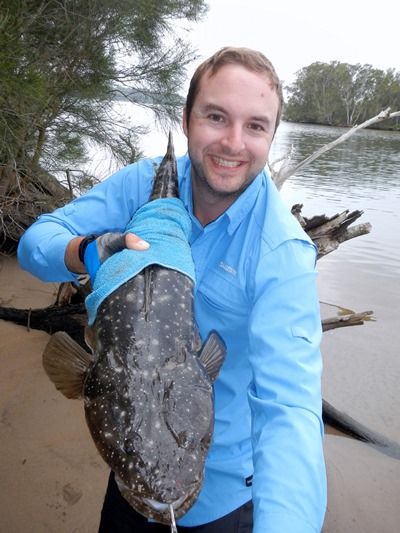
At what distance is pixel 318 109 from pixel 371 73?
12.2 metres

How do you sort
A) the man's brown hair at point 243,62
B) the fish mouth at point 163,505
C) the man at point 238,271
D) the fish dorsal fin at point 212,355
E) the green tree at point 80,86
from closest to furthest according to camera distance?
the fish mouth at point 163,505 < the man at point 238,271 < the fish dorsal fin at point 212,355 < the man's brown hair at point 243,62 < the green tree at point 80,86

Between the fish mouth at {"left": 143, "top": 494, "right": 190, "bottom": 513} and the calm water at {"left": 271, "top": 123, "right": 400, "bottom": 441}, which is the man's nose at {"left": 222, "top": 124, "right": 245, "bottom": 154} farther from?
the calm water at {"left": 271, "top": 123, "right": 400, "bottom": 441}

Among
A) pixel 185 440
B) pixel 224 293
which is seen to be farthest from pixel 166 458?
pixel 224 293

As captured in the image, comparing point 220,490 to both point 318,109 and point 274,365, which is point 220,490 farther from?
point 318,109

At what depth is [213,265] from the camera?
2.21 metres

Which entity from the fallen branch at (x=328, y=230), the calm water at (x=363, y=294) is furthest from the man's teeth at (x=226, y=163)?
the calm water at (x=363, y=294)

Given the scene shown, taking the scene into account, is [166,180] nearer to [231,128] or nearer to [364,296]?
[231,128]

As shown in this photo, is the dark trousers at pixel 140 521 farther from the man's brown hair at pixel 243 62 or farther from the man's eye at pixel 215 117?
the man's brown hair at pixel 243 62

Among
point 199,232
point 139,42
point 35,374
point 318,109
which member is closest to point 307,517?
point 199,232

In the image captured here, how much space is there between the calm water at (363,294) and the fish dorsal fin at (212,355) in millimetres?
4694

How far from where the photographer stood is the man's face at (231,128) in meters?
2.15

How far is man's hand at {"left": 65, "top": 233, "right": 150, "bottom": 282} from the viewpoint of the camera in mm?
2000

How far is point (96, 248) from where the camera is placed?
2.08 metres

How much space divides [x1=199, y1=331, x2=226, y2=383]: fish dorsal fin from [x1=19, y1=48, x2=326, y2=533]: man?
13cm
